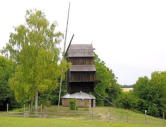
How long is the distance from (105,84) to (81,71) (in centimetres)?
983

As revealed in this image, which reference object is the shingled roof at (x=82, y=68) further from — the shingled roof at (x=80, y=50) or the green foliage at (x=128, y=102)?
the green foliage at (x=128, y=102)

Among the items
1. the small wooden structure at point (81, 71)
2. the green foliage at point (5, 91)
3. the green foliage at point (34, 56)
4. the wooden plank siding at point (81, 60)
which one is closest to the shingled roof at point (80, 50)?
the small wooden structure at point (81, 71)

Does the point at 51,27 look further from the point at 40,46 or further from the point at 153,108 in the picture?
the point at 153,108

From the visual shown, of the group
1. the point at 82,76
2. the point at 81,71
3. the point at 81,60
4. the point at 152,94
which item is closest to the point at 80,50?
the point at 81,60

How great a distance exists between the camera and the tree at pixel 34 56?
71.3ft

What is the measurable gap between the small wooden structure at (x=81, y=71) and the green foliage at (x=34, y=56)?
5978mm

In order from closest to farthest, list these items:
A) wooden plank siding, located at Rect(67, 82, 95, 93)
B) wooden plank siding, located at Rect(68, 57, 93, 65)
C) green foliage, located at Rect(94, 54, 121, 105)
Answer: wooden plank siding, located at Rect(68, 57, 93, 65)
wooden plank siding, located at Rect(67, 82, 95, 93)
green foliage, located at Rect(94, 54, 121, 105)

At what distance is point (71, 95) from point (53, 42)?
9701 millimetres

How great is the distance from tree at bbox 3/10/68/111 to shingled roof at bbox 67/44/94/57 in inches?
269

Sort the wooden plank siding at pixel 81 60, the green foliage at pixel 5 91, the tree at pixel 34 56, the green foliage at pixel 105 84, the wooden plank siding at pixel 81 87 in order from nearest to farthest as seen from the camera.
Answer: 1. the tree at pixel 34 56
2. the wooden plank siding at pixel 81 60
3. the wooden plank siding at pixel 81 87
4. the green foliage at pixel 5 91
5. the green foliage at pixel 105 84

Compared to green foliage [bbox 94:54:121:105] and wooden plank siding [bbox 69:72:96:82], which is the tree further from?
green foliage [bbox 94:54:121:105]

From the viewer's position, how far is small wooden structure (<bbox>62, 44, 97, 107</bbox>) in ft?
96.2

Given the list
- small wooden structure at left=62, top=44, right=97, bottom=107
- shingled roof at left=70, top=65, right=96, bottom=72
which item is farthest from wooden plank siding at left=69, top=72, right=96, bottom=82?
→ shingled roof at left=70, top=65, right=96, bottom=72

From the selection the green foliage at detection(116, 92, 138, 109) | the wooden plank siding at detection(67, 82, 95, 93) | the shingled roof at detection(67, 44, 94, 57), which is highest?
the shingled roof at detection(67, 44, 94, 57)
